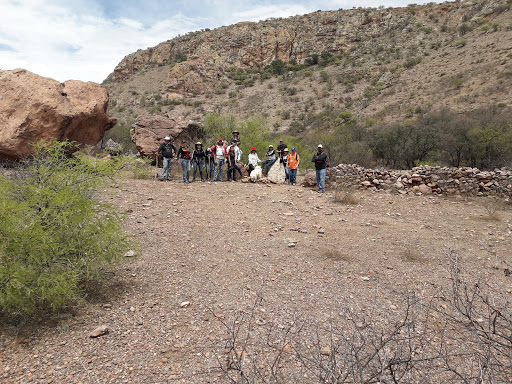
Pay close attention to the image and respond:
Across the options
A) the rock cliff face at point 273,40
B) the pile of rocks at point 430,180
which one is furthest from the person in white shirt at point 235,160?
the rock cliff face at point 273,40

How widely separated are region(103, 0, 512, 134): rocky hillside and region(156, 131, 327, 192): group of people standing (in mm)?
15648

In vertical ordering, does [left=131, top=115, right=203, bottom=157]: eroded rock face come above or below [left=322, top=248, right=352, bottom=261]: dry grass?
above

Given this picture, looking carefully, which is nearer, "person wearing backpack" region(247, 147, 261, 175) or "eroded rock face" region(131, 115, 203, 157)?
"person wearing backpack" region(247, 147, 261, 175)

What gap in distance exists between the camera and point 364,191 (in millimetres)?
10438

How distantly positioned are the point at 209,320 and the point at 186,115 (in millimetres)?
35351

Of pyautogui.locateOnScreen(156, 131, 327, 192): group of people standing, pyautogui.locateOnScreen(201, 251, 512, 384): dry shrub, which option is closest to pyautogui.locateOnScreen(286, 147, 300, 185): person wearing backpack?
pyautogui.locateOnScreen(156, 131, 327, 192): group of people standing

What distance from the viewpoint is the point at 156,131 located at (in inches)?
567

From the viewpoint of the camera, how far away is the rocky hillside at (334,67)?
84.8ft

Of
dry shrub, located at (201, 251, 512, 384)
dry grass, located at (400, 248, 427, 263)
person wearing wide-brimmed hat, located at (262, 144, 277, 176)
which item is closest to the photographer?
dry shrub, located at (201, 251, 512, 384)

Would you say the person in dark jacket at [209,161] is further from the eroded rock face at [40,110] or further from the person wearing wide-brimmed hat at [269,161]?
the eroded rock face at [40,110]

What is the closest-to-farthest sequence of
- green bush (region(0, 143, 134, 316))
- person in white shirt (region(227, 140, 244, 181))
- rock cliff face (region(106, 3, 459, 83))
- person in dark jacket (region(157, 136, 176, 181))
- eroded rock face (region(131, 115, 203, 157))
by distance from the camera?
green bush (region(0, 143, 134, 316))
person in dark jacket (region(157, 136, 176, 181))
person in white shirt (region(227, 140, 244, 181))
eroded rock face (region(131, 115, 203, 157))
rock cliff face (region(106, 3, 459, 83))

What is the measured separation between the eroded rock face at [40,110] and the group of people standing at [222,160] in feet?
9.84

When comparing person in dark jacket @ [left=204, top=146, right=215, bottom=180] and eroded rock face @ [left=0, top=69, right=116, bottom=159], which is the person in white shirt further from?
eroded rock face @ [left=0, top=69, right=116, bottom=159]

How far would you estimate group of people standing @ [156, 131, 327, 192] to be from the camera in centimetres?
1018
